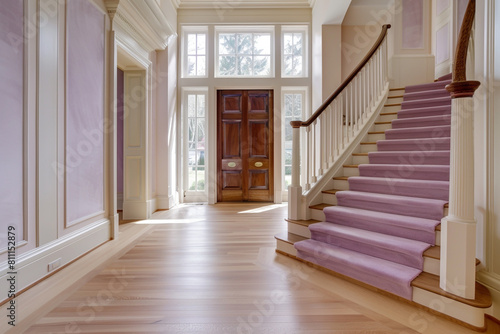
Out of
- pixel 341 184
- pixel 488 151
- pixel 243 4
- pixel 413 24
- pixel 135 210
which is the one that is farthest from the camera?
pixel 243 4

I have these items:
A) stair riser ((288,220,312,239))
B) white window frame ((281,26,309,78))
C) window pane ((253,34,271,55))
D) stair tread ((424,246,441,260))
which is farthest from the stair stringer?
window pane ((253,34,271,55))

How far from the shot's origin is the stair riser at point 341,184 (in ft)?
10.3

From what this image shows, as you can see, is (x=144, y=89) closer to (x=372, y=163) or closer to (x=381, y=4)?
(x=372, y=163)

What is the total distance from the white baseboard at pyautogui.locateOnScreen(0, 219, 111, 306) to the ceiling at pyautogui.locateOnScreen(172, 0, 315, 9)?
4.75 meters

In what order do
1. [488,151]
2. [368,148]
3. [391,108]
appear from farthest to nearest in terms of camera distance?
[391,108], [368,148], [488,151]

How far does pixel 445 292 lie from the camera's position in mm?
1637

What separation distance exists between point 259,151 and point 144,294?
4141 millimetres

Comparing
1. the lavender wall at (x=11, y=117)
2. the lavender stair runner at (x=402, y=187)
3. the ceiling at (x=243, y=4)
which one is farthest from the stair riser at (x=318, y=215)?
the ceiling at (x=243, y=4)

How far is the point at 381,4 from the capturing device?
17.0 ft

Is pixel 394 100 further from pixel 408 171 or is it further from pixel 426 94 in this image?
pixel 408 171

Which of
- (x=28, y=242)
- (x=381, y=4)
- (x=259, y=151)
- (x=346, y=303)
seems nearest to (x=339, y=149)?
(x=346, y=303)

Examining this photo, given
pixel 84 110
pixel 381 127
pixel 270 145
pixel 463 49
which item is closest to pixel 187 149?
pixel 270 145

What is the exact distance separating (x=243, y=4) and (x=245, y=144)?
116 inches

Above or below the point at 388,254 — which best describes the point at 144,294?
below
